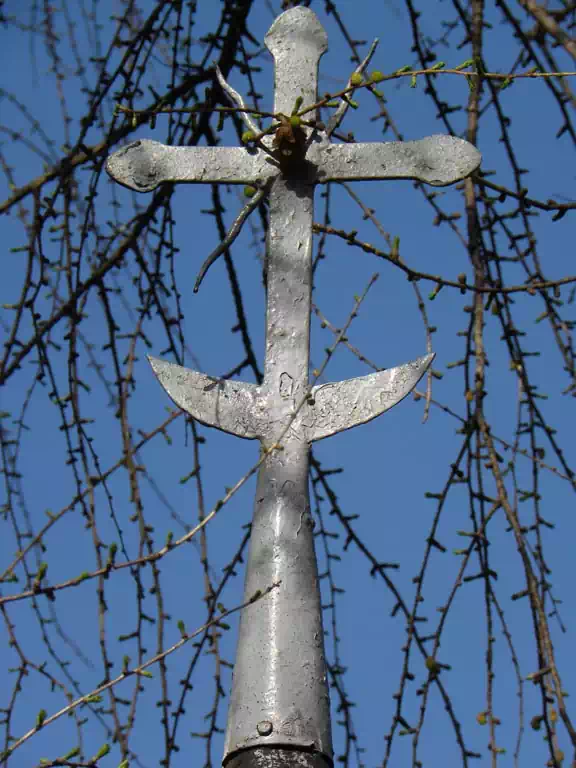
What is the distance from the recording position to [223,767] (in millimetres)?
1695

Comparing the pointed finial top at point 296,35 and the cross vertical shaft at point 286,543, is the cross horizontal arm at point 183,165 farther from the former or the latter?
the pointed finial top at point 296,35

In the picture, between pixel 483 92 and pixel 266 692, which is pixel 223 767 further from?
pixel 483 92

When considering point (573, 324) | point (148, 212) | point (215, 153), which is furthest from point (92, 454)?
point (573, 324)

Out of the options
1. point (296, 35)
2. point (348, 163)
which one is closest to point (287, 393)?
point (348, 163)

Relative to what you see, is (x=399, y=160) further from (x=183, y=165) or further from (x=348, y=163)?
(x=183, y=165)

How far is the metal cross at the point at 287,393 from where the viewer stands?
1.69m

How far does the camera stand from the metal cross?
66.6 inches

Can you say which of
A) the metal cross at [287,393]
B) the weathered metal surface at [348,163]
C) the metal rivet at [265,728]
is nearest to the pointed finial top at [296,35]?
the metal cross at [287,393]

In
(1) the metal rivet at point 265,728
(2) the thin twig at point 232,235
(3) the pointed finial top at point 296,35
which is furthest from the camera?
(3) the pointed finial top at point 296,35

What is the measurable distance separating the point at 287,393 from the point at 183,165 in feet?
1.49

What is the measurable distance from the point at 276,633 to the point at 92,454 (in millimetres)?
1151

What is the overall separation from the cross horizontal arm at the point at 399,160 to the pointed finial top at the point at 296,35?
0.22 meters

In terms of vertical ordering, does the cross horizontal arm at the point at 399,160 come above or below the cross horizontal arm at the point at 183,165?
below

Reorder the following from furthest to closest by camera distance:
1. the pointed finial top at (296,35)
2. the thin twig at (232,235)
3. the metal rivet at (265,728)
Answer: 1. the pointed finial top at (296,35)
2. the thin twig at (232,235)
3. the metal rivet at (265,728)
